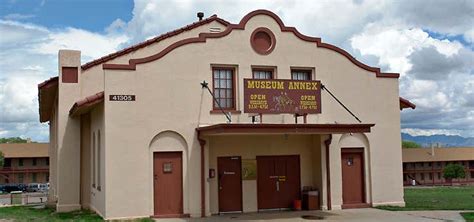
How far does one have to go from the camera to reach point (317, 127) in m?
18.2

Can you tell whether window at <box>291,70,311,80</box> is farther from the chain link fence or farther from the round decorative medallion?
the chain link fence

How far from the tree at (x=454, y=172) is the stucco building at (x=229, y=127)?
5237 cm

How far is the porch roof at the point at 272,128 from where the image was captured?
17.2 meters

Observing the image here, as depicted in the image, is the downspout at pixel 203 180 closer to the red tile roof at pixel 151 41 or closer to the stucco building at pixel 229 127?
the stucco building at pixel 229 127

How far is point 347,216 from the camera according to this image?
18.8 metres

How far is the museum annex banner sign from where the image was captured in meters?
18.9

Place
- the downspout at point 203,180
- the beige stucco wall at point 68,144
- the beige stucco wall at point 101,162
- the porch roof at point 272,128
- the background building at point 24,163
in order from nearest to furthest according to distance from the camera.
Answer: the porch roof at point 272,128 → the beige stucco wall at point 101,162 → the downspout at point 203,180 → the beige stucco wall at point 68,144 → the background building at point 24,163

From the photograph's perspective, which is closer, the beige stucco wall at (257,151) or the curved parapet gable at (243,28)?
the curved parapet gable at (243,28)

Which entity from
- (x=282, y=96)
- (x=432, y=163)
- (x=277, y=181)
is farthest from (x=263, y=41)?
(x=432, y=163)

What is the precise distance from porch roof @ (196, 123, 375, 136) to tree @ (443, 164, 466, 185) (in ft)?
189

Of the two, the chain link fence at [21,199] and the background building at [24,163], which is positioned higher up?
the background building at [24,163]

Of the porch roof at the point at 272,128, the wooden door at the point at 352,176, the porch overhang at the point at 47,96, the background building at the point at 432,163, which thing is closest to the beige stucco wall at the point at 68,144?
the porch overhang at the point at 47,96

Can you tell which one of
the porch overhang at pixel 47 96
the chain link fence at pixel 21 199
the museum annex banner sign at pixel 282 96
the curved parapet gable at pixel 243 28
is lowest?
the chain link fence at pixel 21 199

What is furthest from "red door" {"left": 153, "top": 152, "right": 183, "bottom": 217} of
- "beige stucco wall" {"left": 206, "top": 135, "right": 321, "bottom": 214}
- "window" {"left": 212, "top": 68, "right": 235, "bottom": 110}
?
"window" {"left": 212, "top": 68, "right": 235, "bottom": 110}
